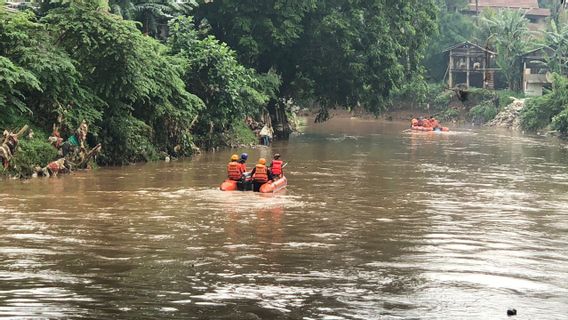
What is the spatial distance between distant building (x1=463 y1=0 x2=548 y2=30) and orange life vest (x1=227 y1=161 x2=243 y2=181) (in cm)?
6506

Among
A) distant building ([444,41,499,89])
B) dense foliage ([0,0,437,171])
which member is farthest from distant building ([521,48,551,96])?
dense foliage ([0,0,437,171])

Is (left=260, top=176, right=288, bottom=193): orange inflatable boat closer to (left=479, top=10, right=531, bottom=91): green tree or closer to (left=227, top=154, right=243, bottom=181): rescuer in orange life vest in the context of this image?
(left=227, top=154, right=243, bottom=181): rescuer in orange life vest

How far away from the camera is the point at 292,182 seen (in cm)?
2483

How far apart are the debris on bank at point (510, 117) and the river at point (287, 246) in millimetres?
33677

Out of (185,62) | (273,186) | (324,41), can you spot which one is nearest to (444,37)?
(324,41)

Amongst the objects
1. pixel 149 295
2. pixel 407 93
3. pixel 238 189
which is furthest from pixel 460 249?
pixel 407 93

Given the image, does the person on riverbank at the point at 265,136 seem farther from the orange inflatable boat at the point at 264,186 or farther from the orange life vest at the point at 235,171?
the orange life vest at the point at 235,171

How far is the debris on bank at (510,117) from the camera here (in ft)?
200

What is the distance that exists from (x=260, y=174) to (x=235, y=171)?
0.58 metres

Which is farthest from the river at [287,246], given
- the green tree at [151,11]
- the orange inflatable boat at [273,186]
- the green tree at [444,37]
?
the green tree at [444,37]

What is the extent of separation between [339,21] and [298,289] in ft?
96.1

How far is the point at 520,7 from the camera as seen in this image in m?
84.8

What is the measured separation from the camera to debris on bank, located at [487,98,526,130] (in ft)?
200

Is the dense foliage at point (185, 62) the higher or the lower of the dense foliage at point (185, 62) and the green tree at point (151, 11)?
the lower
